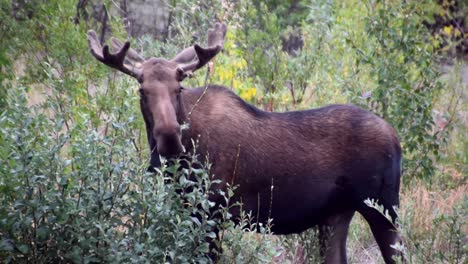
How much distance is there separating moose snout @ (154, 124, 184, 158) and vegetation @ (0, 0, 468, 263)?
0.16m

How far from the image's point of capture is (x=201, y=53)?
7074mm

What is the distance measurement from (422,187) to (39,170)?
4.78 metres

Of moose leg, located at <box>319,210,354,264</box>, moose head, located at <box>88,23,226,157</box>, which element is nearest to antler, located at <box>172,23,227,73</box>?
moose head, located at <box>88,23,226,157</box>

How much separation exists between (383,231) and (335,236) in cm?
42

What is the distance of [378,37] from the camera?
9.82m

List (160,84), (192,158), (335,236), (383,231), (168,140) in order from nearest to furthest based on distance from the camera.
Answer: (192,158)
(168,140)
(160,84)
(383,231)
(335,236)

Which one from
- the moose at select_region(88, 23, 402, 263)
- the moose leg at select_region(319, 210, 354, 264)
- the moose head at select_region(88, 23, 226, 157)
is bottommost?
the moose leg at select_region(319, 210, 354, 264)

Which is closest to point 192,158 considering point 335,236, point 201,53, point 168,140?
point 168,140

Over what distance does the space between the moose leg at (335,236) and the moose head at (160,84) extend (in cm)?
152

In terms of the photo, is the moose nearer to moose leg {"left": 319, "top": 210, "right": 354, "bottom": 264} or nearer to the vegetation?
moose leg {"left": 319, "top": 210, "right": 354, "bottom": 264}

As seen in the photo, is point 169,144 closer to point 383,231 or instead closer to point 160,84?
point 160,84

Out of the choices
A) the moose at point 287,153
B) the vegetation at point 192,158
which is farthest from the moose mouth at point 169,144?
the moose at point 287,153

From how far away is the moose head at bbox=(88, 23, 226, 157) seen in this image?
21.4 feet

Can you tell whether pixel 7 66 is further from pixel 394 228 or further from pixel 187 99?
pixel 394 228
